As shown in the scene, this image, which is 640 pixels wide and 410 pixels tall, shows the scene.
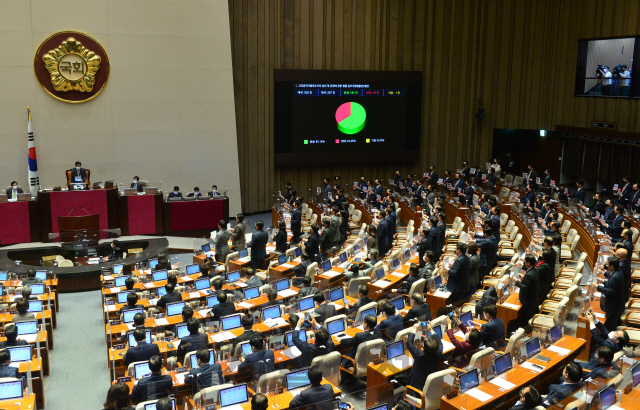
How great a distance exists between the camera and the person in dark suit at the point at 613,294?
7.59 m

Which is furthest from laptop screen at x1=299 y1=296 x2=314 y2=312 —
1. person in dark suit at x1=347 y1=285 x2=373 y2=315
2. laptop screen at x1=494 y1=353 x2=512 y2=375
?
laptop screen at x1=494 y1=353 x2=512 y2=375

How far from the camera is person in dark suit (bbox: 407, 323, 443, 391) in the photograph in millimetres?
6227

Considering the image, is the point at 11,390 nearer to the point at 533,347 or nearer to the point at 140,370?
the point at 140,370

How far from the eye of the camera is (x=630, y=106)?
679 inches

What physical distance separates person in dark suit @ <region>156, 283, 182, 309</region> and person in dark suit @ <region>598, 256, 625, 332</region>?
19.8 ft

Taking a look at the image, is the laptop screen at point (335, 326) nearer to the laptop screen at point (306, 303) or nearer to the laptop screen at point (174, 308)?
the laptop screen at point (306, 303)

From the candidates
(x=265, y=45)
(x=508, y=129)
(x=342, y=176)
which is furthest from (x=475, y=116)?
(x=265, y=45)

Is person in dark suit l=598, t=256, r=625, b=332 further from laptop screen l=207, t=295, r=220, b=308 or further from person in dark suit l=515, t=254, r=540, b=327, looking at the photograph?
laptop screen l=207, t=295, r=220, b=308

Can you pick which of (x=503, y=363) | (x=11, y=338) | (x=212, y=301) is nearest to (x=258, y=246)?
(x=212, y=301)

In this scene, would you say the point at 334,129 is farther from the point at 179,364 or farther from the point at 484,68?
the point at 179,364

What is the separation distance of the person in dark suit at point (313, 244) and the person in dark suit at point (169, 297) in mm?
3524

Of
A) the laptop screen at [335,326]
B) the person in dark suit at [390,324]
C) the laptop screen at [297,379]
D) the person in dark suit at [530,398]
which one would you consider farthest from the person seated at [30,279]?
the person in dark suit at [530,398]

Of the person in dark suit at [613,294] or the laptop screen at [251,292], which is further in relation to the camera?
the laptop screen at [251,292]

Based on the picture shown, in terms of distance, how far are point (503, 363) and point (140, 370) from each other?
3.95m
